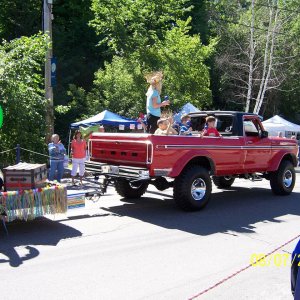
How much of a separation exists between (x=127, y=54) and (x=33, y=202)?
19.2 metres

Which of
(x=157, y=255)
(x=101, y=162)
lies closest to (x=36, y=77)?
(x=101, y=162)

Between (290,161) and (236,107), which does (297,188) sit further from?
(236,107)

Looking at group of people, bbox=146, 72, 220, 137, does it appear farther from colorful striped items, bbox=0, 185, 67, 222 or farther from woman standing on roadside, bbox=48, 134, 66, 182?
woman standing on roadside, bbox=48, 134, 66, 182

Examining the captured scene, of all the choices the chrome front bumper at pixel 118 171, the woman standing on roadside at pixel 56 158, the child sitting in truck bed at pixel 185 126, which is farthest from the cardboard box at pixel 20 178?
the woman standing on roadside at pixel 56 158

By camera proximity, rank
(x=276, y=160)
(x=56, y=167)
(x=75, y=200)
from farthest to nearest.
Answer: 1. (x=56, y=167)
2. (x=276, y=160)
3. (x=75, y=200)

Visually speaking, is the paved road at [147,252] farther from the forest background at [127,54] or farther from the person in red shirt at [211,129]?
the forest background at [127,54]

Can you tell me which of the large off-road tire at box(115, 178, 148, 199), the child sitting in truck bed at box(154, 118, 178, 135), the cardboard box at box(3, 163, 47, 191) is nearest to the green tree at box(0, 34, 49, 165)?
the large off-road tire at box(115, 178, 148, 199)

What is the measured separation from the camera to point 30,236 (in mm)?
6461

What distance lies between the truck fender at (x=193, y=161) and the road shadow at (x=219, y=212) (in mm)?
817

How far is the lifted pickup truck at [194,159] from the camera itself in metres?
7.68

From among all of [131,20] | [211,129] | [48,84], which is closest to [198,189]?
[211,129]

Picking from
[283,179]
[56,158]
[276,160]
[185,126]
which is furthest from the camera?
[56,158]

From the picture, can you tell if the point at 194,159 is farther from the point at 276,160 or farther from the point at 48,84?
the point at 48,84

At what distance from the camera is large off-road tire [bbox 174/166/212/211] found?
7.96 meters
